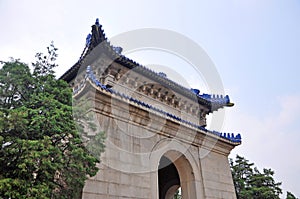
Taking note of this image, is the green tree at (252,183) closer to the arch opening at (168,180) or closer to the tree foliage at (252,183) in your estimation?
the tree foliage at (252,183)

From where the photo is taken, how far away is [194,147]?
11258 mm

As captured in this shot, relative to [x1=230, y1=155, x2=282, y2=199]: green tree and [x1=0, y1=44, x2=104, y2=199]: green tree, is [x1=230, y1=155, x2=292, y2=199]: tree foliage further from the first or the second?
[x1=0, y1=44, x2=104, y2=199]: green tree

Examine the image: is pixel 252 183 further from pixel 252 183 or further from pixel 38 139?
pixel 38 139

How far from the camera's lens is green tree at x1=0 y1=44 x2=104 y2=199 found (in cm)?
519

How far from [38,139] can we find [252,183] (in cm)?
2264

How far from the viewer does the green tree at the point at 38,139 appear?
204 inches

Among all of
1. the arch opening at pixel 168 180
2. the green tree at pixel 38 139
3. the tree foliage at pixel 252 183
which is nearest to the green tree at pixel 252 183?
the tree foliage at pixel 252 183

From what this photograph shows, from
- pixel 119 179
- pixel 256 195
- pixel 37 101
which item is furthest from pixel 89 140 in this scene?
pixel 256 195

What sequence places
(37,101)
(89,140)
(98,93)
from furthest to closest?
(98,93) < (89,140) < (37,101)

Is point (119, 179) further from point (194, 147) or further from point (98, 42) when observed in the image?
point (98, 42)

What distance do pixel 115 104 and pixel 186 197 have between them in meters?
4.69

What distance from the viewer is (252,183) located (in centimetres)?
2427

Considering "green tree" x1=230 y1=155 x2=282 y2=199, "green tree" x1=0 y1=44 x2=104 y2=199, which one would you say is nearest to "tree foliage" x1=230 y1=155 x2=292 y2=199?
"green tree" x1=230 y1=155 x2=282 y2=199

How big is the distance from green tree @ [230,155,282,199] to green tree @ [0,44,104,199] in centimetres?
2005
